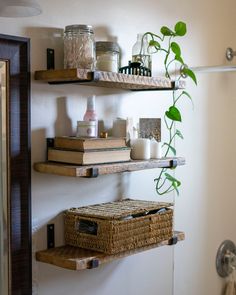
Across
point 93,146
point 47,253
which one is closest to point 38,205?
point 47,253

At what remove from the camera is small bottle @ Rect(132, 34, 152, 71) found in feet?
6.58

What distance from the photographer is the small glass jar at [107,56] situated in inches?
72.3

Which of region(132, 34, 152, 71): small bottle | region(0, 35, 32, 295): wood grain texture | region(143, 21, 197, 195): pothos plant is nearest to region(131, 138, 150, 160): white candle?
region(143, 21, 197, 195): pothos plant

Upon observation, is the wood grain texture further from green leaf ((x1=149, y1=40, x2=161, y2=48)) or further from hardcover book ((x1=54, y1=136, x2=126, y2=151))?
green leaf ((x1=149, y1=40, x2=161, y2=48))

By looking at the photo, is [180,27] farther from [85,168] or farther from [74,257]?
[74,257]

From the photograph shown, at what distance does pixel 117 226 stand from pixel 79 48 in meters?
0.60

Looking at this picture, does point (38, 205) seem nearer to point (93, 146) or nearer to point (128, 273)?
point (93, 146)

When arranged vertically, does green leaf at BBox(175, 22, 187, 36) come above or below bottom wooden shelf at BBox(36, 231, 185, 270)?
above

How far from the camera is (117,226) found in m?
1.77

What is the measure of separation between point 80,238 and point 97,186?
0.25 m

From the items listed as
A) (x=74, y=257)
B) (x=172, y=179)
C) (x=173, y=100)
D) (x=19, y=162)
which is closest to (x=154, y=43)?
(x=173, y=100)

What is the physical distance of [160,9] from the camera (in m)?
2.26

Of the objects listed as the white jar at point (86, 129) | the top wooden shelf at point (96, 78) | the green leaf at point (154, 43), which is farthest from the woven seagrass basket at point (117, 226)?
the green leaf at point (154, 43)

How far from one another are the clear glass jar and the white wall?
0.26 ft
